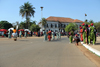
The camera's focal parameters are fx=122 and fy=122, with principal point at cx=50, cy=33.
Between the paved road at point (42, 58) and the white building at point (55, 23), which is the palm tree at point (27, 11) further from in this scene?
the paved road at point (42, 58)

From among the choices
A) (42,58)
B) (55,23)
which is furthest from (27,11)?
(42,58)

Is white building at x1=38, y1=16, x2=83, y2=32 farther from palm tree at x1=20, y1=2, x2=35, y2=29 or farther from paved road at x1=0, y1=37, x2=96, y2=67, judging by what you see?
paved road at x1=0, y1=37, x2=96, y2=67

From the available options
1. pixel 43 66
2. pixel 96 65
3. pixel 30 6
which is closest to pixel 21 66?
pixel 43 66

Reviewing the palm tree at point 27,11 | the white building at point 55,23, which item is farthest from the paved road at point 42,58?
the white building at point 55,23

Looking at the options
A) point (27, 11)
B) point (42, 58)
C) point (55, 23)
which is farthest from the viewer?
point (55, 23)

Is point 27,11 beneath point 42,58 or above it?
above

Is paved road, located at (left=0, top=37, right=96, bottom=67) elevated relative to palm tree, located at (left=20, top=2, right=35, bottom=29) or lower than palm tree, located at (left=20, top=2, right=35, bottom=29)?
lower

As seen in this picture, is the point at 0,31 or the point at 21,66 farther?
the point at 0,31

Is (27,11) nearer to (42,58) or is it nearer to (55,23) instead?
(55,23)

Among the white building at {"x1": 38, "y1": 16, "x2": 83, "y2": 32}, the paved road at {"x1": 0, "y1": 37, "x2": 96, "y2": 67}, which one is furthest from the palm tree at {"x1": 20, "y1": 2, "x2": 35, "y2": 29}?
the paved road at {"x1": 0, "y1": 37, "x2": 96, "y2": 67}

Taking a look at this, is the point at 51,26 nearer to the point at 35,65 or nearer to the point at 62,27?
the point at 62,27

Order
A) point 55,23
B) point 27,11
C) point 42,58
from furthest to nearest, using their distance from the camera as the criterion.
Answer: point 55,23, point 27,11, point 42,58

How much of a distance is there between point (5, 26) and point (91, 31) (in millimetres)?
57499

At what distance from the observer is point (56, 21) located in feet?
212
